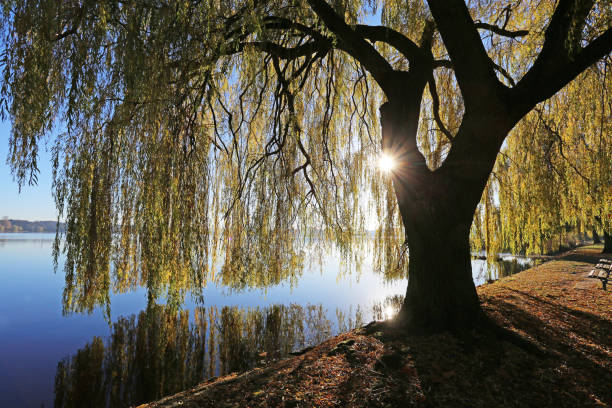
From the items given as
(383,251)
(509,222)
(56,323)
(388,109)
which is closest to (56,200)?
(388,109)

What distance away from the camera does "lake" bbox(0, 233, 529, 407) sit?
166 inches

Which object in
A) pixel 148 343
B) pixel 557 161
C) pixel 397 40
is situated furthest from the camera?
pixel 148 343

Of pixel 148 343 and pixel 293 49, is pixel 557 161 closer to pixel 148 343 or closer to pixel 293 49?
pixel 293 49

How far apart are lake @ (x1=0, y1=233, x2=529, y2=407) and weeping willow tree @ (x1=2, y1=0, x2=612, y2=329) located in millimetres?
524

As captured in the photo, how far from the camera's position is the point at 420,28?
4.48 m

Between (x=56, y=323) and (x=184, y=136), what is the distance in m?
8.70

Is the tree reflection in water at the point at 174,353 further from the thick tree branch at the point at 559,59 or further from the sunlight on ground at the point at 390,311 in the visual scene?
the thick tree branch at the point at 559,59

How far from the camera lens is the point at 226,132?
4078 millimetres

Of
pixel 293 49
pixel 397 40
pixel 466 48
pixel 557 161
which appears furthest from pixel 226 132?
pixel 557 161

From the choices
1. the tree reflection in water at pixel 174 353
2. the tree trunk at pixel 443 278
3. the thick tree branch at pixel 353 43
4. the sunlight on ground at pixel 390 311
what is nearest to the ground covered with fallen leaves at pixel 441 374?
the tree trunk at pixel 443 278

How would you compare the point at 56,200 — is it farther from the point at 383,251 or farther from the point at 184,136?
the point at 383,251

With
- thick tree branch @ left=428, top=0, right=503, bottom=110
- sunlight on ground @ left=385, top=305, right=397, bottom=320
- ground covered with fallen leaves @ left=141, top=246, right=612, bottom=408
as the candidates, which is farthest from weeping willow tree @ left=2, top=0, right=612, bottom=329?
sunlight on ground @ left=385, top=305, right=397, bottom=320

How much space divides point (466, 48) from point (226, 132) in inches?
110

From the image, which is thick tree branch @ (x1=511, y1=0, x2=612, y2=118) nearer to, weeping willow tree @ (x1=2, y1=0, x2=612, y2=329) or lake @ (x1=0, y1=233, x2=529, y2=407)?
weeping willow tree @ (x1=2, y1=0, x2=612, y2=329)
